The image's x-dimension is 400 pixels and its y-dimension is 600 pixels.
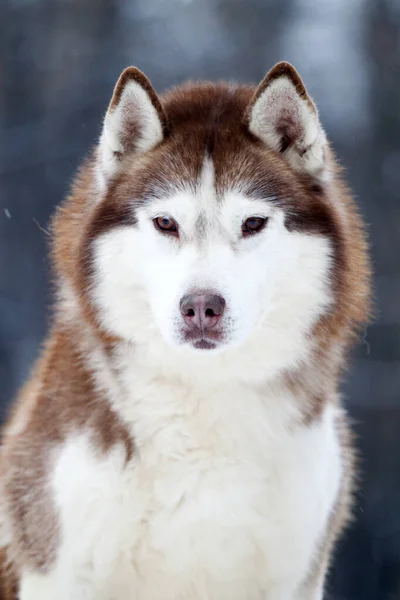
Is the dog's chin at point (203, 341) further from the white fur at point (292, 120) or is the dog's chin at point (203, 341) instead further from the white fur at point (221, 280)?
the white fur at point (292, 120)

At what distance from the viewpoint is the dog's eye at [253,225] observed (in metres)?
2.72

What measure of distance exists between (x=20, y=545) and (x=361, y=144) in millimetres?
6103

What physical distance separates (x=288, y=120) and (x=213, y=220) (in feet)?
1.36

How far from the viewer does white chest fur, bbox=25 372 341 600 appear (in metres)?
2.71

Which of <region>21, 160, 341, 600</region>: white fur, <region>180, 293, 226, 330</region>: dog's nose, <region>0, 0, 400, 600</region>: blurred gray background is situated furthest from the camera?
<region>0, 0, 400, 600</region>: blurred gray background

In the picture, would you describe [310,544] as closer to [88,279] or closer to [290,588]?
[290,588]

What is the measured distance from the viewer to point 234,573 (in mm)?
2832

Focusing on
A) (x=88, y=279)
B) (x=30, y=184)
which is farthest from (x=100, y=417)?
(x=30, y=184)

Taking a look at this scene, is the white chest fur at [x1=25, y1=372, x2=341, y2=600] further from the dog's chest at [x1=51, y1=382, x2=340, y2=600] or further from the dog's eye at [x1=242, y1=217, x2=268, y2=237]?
the dog's eye at [x1=242, y1=217, x2=268, y2=237]

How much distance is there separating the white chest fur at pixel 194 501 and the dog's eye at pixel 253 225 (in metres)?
0.51

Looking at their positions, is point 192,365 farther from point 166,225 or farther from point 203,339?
point 166,225

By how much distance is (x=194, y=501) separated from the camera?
273 centimetres

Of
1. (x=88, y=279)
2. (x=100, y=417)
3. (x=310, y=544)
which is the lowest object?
(x=310, y=544)

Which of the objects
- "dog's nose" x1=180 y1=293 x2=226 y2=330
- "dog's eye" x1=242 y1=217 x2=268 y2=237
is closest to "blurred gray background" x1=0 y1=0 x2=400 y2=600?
"dog's eye" x1=242 y1=217 x2=268 y2=237
